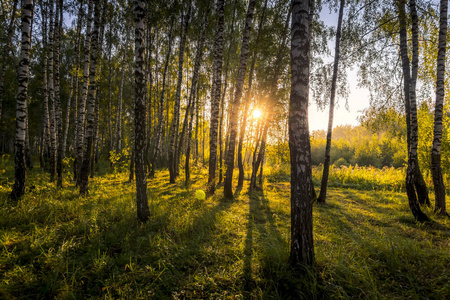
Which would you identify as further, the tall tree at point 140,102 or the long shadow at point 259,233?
the tall tree at point 140,102

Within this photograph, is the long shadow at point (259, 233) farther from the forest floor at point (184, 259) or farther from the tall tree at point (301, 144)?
the tall tree at point (301, 144)

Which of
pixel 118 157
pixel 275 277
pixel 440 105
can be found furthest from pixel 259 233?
pixel 118 157

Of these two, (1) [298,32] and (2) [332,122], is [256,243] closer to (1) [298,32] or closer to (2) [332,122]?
(1) [298,32]

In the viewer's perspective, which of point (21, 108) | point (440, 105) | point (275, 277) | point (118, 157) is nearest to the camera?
point (275, 277)

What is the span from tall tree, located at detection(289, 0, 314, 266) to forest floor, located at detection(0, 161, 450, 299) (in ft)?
1.26

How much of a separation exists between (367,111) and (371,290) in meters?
6.77

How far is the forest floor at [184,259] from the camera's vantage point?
7.81 feet

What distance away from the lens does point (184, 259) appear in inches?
124

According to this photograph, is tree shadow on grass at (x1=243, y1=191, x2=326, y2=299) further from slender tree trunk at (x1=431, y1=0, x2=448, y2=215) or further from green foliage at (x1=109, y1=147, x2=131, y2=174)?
green foliage at (x1=109, y1=147, x2=131, y2=174)

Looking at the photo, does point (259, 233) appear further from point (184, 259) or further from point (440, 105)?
point (440, 105)

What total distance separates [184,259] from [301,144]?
8.81ft

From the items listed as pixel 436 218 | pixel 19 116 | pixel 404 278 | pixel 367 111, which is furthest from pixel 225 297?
pixel 367 111

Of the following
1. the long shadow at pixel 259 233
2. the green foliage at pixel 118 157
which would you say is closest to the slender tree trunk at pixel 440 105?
the long shadow at pixel 259 233

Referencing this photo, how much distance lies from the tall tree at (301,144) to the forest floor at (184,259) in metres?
0.39
